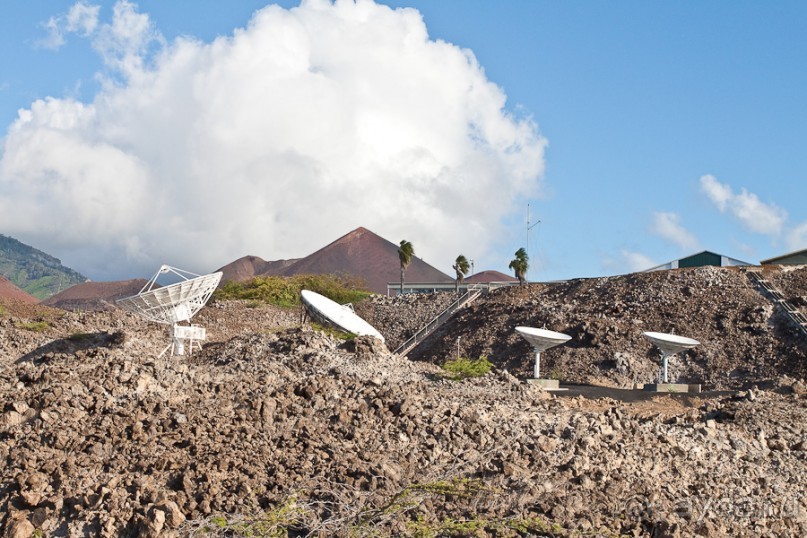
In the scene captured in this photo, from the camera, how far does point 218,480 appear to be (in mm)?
11281

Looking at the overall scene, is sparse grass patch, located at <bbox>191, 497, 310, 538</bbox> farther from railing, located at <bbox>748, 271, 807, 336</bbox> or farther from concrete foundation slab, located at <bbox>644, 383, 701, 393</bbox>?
railing, located at <bbox>748, 271, 807, 336</bbox>

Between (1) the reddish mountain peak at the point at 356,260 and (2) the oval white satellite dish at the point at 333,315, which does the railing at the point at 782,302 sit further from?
(1) the reddish mountain peak at the point at 356,260

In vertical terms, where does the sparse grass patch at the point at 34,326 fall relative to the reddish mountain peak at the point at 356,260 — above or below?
below

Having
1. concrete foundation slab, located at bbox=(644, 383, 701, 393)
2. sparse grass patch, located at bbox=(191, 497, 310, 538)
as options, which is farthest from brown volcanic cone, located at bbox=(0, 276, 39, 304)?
sparse grass patch, located at bbox=(191, 497, 310, 538)

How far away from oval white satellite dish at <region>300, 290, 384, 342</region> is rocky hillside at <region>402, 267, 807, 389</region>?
284 inches

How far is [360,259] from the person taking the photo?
115812 mm

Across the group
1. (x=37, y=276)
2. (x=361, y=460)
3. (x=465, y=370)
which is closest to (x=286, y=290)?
(x=465, y=370)

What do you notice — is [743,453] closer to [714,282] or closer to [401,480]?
[401,480]

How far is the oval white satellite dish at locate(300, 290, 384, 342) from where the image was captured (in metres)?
34.0

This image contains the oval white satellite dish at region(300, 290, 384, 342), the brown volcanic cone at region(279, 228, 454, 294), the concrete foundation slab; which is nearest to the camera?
the concrete foundation slab

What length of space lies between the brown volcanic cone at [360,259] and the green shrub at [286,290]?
39911 millimetres

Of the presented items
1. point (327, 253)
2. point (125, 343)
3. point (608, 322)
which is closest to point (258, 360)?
point (125, 343)

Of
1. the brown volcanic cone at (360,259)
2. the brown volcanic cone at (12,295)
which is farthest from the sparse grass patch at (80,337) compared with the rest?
the brown volcanic cone at (360,259)

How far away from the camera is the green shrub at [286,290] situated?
6128cm
